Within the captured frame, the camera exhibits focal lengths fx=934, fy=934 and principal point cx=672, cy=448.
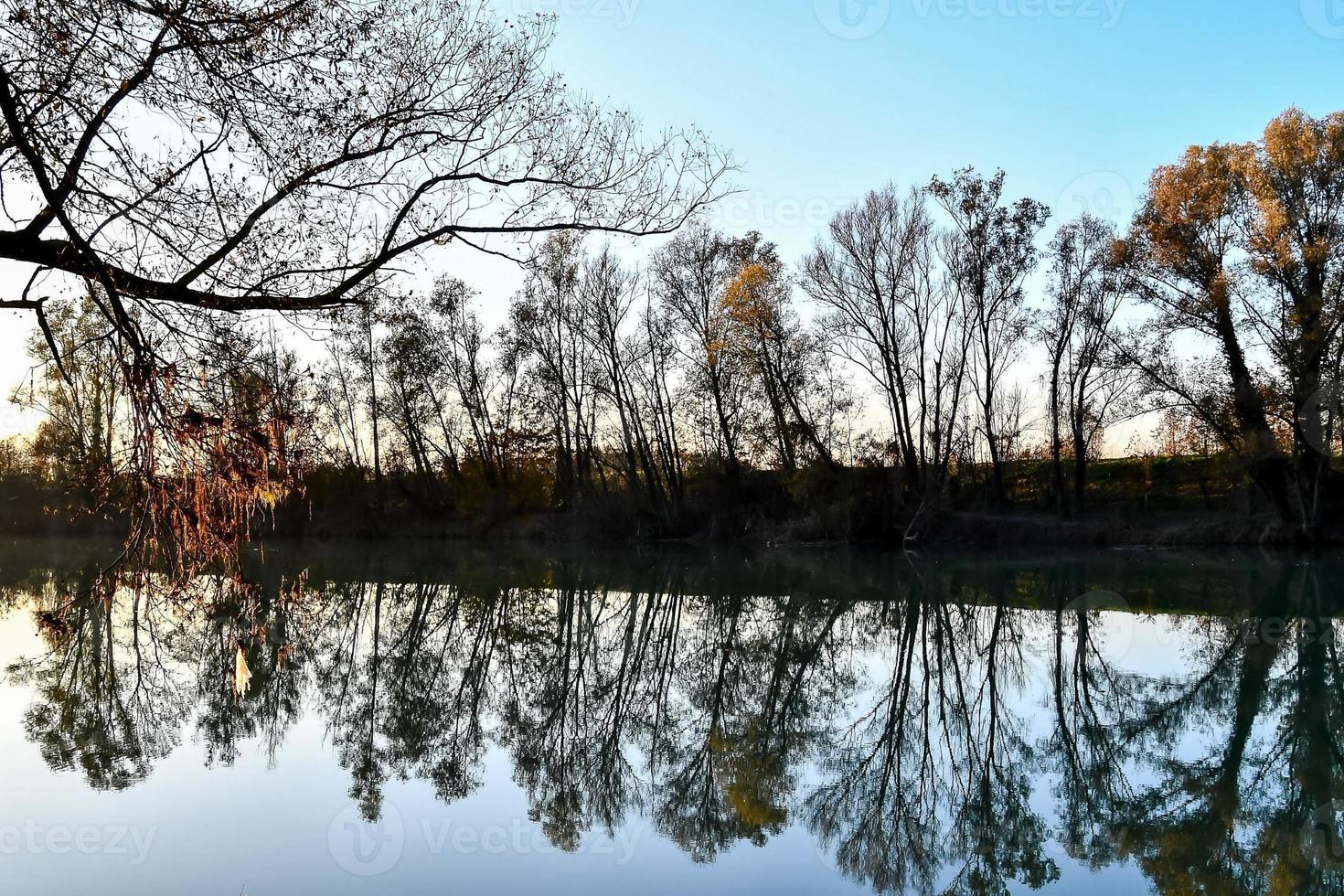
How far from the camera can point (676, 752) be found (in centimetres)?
704

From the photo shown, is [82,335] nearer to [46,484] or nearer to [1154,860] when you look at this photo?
[1154,860]

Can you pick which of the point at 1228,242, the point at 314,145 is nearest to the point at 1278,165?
the point at 1228,242

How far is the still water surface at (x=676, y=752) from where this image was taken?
4906 millimetres

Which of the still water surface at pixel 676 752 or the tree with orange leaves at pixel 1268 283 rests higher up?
the tree with orange leaves at pixel 1268 283

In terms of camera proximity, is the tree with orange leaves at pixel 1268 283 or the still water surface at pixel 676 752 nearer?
the still water surface at pixel 676 752

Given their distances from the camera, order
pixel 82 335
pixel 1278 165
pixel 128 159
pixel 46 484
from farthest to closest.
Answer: pixel 46 484 < pixel 1278 165 < pixel 82 335 < pixel 128 159

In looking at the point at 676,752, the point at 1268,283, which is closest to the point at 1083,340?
the point at 1268,283

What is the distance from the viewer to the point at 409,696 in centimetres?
895

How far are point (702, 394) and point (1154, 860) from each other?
104 feet

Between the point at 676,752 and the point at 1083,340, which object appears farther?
the point at 1083,340

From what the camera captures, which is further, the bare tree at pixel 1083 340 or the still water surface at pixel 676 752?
the bare tree at pixel 1083 340

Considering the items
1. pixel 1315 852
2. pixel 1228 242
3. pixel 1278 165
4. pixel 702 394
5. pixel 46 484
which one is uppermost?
pixel 1278 165

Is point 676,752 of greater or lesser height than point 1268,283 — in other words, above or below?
below

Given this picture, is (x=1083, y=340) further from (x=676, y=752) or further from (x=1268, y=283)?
(x=676, y=752)
